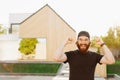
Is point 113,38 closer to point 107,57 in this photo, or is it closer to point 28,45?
point 28,45

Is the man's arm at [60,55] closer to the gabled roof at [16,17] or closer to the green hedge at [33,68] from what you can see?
the green hedge at [33,68]

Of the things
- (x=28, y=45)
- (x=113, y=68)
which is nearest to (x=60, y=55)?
(x=113, y=68)

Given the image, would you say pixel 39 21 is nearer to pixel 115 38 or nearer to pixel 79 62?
pixel 115 38

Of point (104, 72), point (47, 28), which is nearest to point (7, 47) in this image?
point (47, 28)

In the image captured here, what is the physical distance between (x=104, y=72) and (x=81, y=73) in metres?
23.0

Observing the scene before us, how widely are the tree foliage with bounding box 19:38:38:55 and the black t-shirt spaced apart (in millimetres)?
34787

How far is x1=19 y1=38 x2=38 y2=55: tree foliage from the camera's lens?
38716 millimetres

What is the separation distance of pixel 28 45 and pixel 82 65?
35.4 m

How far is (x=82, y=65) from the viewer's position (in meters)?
3.89

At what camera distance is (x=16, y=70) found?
96.9 ft

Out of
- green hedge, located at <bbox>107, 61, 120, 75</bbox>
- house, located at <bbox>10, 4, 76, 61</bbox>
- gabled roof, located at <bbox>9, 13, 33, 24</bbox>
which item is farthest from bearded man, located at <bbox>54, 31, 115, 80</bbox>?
gabled roof, located at <bbox>9, 13, 33, 24</bbox>

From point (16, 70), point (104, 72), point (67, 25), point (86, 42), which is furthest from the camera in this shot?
point (67, 25)

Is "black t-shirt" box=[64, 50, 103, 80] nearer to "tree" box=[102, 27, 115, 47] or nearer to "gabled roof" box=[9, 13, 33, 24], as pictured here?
"tree" box=[102, 27, 115, 47]

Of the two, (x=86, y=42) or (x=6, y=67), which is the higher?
(x=86, y=42)
